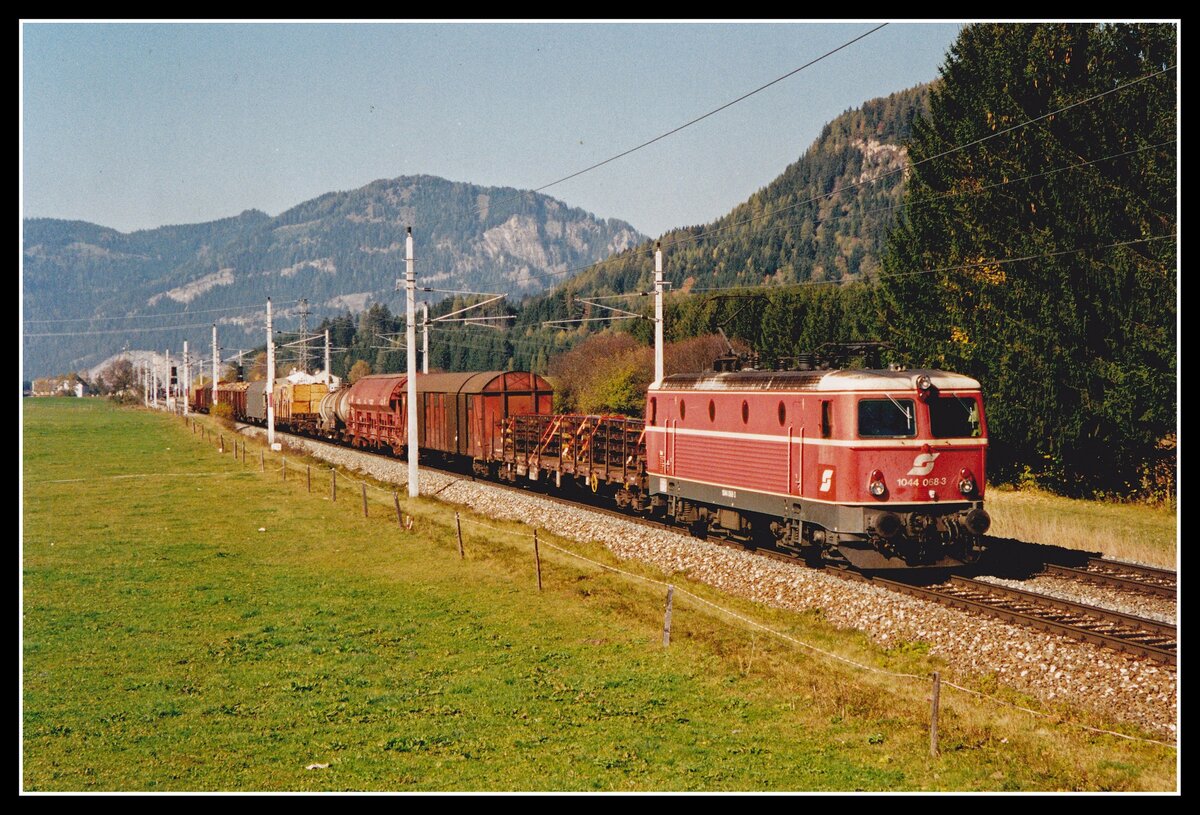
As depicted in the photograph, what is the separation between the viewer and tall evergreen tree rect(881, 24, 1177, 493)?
32.2m

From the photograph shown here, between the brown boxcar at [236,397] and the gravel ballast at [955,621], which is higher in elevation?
the brown boxcar at [236,397]

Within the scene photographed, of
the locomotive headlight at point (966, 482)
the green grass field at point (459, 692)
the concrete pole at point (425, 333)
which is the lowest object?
the green grass field at point (459, 692)

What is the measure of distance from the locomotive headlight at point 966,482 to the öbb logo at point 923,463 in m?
0.73

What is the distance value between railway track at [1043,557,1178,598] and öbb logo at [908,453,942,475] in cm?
393

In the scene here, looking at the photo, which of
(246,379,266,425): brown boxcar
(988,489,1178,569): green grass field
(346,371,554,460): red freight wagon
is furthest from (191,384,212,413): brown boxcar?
(988,489,1178,569): green grass field

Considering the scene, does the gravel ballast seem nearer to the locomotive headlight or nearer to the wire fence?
the wire fence

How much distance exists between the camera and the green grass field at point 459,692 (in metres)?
11.4

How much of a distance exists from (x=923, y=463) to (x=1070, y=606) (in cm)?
361

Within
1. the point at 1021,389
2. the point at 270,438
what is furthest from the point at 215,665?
the point at 270,438

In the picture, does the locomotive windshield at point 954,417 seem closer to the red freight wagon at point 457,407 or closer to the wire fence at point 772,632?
the wire fence at point 772,632

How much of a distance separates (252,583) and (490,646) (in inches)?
305

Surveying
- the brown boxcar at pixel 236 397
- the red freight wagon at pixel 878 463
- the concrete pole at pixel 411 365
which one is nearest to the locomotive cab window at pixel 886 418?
the red freight wagon at pixel 878 463

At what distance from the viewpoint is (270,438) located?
2276 inches

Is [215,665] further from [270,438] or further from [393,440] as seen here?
[270,438]
